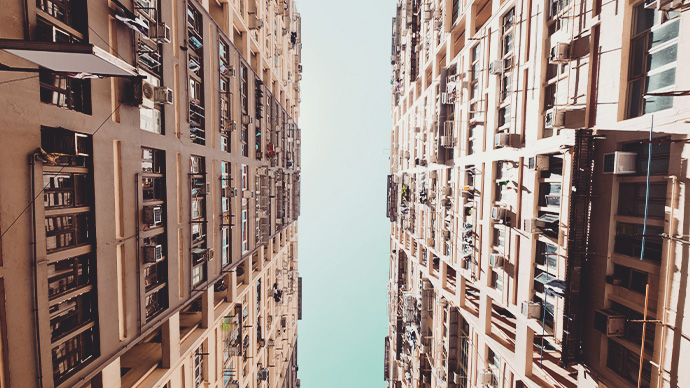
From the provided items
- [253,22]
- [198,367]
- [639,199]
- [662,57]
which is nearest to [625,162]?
[639,199]

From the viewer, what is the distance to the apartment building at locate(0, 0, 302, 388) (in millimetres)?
7746

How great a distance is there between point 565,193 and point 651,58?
5.25 metres

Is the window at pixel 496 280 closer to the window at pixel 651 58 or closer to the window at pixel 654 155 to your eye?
the window at pixel 654 155

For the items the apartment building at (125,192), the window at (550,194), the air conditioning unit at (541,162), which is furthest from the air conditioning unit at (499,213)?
the apartment building at (125,192)

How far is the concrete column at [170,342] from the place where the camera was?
14768 mm

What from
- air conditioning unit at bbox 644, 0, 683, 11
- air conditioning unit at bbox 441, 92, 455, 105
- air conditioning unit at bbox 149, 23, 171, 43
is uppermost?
air conditioning unit at bbox 441, 92, 455, 105

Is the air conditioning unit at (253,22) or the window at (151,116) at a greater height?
the air conditioning unit at (253,22)

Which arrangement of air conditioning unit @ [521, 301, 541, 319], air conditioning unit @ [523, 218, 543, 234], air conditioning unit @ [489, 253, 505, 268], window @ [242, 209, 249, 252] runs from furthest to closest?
window @ [242, 209, 249, 252]
air conditioning unit @ [489, 253, 505, 268]
air conditioning unit @ [521, 301, 541, 319]
air conditioning unit @ [523, 218, 543, 234]

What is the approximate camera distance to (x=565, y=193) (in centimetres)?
1255

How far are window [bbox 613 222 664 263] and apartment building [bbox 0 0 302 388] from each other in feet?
53.8

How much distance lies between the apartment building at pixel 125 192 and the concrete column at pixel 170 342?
2.3 inches

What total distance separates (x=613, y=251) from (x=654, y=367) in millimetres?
3687

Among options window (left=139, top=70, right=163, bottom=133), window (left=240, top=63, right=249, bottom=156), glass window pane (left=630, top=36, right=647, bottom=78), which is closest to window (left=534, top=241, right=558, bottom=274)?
glass window pane (left=630, top=36, right=647, bottom=78)

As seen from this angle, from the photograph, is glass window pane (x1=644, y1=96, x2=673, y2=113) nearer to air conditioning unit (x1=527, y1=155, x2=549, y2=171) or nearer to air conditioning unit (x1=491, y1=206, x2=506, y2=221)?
air conditioning unit (x1=527, y1=155, x2=549, y2=171)
